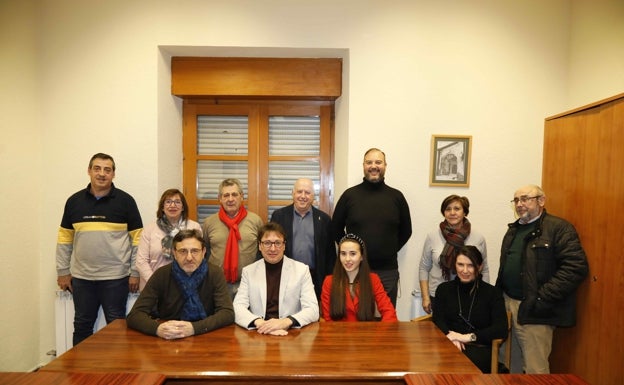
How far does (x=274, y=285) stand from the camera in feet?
7.63

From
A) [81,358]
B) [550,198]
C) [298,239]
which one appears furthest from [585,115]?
[81,358]

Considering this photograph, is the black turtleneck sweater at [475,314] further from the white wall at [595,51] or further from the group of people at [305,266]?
the white wall at [595,51]

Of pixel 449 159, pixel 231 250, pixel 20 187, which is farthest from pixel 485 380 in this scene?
pixel 20 187

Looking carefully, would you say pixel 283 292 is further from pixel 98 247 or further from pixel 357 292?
pixel 98 247

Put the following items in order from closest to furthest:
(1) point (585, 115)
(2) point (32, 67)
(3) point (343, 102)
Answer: (1) point (585, 115), (2) point (32, 67), (3) point (343, 102)

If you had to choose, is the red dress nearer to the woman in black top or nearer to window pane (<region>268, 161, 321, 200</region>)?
the woman in black top

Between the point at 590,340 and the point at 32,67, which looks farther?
the point at 32,67

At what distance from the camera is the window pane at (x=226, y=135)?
3738mm

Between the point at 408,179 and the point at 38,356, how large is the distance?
339cm

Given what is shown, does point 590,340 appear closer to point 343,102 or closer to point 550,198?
point 550,198

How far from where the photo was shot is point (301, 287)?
7.62 ft

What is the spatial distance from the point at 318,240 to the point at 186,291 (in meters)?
1.01

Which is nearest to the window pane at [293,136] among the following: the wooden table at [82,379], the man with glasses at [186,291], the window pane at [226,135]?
the window pane at [226,135]

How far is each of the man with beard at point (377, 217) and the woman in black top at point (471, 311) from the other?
1.56 ft
